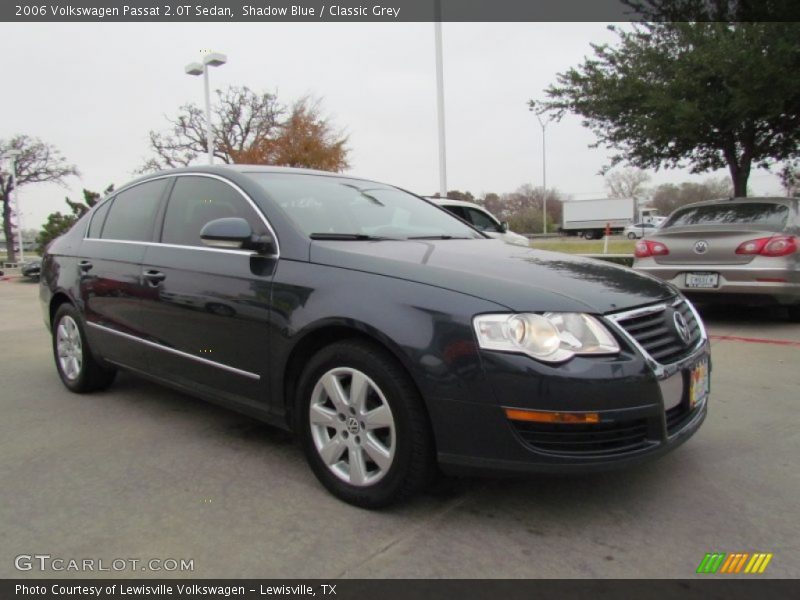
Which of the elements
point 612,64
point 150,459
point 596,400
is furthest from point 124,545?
point 612,64

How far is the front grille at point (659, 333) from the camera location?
2373mm

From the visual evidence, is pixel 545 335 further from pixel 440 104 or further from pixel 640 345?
pixel 440 104

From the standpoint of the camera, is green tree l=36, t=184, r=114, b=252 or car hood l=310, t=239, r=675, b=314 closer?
car hood l=310, t=239, r=675, b=314

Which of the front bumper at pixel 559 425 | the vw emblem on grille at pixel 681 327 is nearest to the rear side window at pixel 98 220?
the front bumper at pixel 559 425

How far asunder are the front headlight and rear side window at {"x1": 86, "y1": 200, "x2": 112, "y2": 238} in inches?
127

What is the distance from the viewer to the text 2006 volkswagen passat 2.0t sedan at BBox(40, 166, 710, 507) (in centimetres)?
222

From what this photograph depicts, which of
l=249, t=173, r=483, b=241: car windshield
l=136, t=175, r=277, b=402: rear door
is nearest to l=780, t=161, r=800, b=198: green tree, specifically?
l=249, t=173, r=483, b=241: car windshield

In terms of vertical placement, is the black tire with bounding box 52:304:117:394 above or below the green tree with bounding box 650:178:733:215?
below

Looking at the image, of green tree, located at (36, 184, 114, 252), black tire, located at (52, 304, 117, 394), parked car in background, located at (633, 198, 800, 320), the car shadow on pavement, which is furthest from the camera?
green tree, located at (36, 184, 114, 252)

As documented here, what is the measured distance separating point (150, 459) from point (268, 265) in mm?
1210

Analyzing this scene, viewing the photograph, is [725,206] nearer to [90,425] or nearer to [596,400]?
[596,400]

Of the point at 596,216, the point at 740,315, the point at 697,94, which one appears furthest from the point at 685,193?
the point at 740,315

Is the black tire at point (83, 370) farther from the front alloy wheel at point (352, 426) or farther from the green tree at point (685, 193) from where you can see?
the green tree at point (685, 193)

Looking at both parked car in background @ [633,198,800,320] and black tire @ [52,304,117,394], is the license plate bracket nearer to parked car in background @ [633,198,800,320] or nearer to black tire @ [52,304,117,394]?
parked car in background @ [633,198,800,320]
